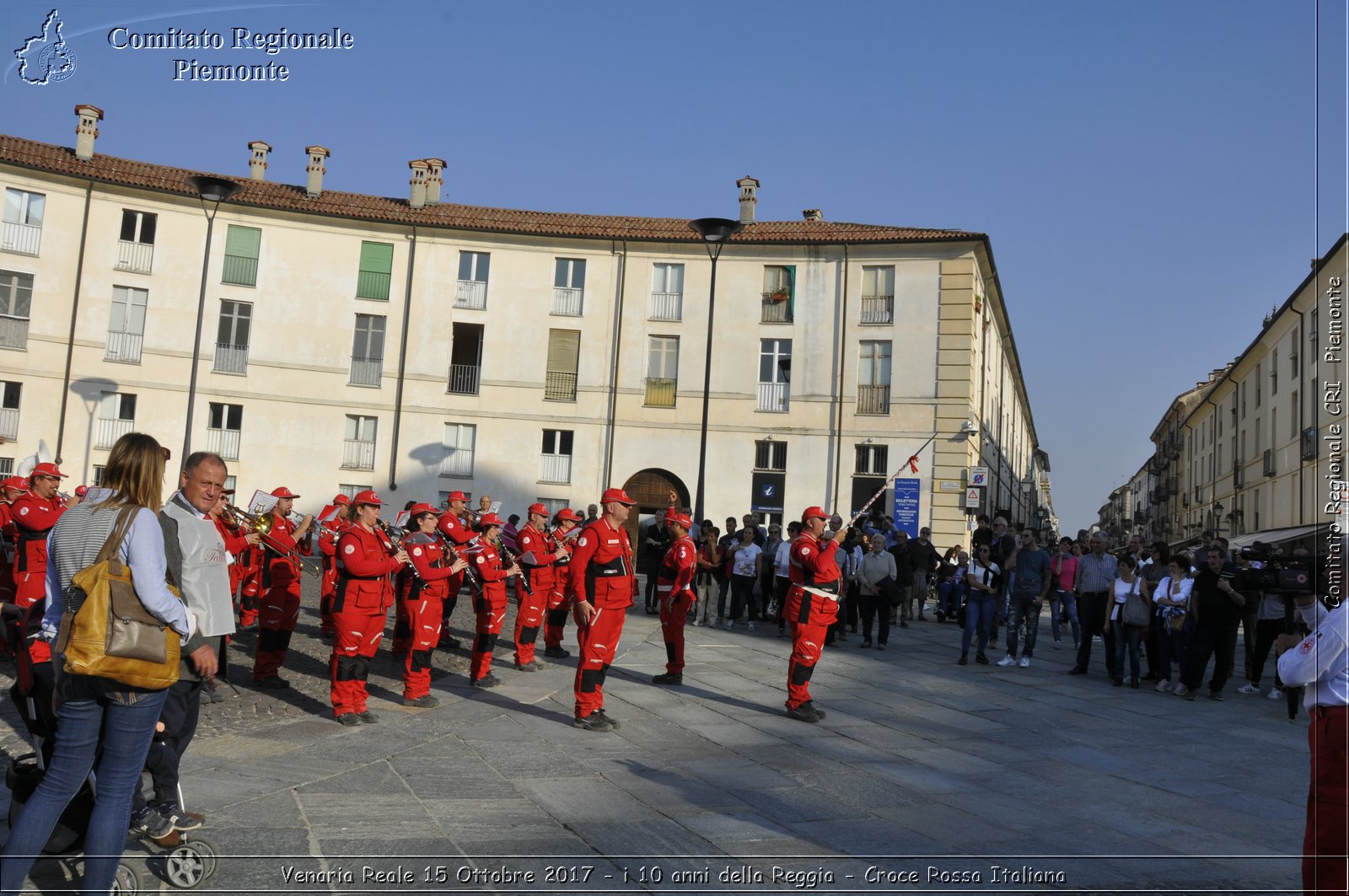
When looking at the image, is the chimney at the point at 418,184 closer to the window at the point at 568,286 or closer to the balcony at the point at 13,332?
the window at the point at 568,286

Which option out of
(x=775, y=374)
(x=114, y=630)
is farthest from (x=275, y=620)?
(x=775, y=374)

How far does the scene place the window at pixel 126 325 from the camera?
32.7m

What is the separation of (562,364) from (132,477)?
2984cm

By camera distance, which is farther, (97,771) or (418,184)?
(418,184)

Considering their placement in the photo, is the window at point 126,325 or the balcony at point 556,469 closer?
the window at point 126,325

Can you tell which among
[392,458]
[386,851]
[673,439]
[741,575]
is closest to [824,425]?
[673,439]

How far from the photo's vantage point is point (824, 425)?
32.8 meters

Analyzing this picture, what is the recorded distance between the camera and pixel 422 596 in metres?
10.5

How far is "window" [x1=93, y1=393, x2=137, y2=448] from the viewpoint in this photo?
32406 millimetres

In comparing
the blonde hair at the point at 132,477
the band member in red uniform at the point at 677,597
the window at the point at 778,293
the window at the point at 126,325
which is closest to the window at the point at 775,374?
the window at the point at 778,293

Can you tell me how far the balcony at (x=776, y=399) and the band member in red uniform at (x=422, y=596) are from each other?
22971 millimetres

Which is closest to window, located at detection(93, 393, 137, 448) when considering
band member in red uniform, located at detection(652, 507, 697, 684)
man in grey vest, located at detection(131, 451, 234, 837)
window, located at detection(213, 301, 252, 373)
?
window, located at detection(213, 301, 252, 373)

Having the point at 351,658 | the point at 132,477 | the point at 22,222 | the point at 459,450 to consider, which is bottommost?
the point at 351,658

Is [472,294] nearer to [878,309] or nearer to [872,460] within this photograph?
[878,309]
